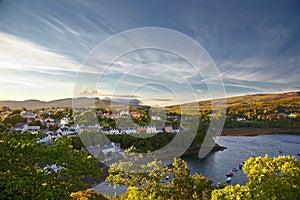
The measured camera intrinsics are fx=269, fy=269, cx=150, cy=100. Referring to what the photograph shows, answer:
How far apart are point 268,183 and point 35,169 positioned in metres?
3.25

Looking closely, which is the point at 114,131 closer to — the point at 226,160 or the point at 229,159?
the point at 226,160

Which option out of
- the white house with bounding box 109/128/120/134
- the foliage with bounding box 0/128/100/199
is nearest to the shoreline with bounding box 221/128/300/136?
the white house with bounding box 109/128/120/134

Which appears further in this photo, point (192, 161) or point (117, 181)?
point (192, 161)

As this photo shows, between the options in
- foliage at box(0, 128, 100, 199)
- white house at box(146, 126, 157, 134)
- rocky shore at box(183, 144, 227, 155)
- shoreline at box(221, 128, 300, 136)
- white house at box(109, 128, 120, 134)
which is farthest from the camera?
shoreline at box(221, 128, 300, 136)

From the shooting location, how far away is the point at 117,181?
15.2 ft

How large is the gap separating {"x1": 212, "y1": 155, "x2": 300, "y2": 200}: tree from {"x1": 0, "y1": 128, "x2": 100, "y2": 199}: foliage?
2019mm

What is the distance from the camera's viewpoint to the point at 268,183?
3.81 m

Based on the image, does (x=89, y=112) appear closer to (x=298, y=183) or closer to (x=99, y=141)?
(x=99, y=141)

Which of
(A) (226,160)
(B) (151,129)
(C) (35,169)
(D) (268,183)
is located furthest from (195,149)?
(C) (35,169)

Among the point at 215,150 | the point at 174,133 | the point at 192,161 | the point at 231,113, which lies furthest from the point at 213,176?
the point at 231,113

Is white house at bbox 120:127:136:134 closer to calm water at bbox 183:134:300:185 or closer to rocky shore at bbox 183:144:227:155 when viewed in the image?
rocky shore at bbox 183:144:227:155

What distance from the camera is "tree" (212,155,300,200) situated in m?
3.63

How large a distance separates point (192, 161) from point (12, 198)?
19.3 m

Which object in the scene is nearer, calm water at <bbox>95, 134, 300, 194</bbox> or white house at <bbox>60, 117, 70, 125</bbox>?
calm water at <bbox>95, 134, 300, 194</bbox>
